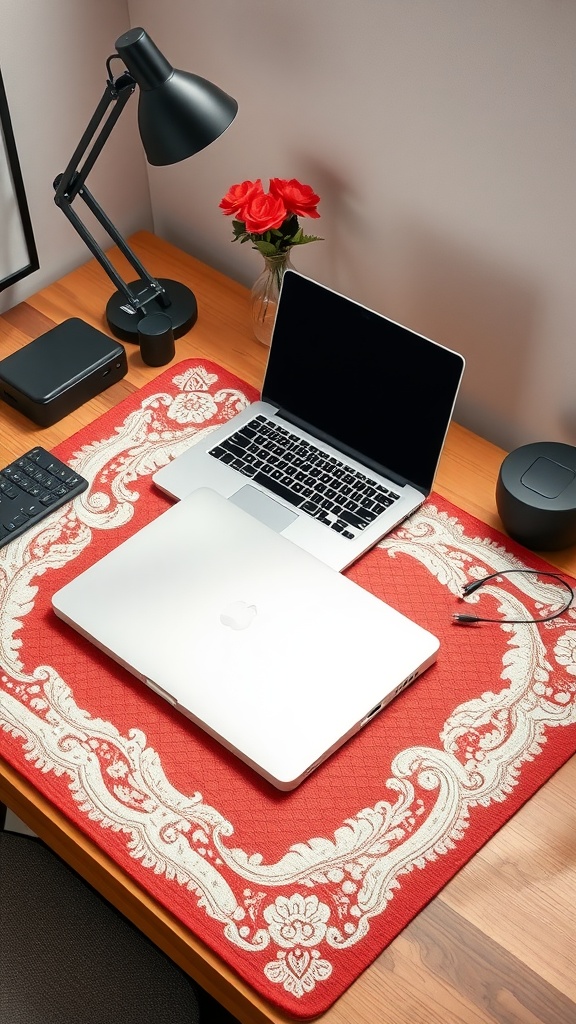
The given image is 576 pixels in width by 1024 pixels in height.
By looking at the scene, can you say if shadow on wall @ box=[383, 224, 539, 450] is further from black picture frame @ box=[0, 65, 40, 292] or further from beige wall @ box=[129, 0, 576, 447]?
black picture frame @ box=[0, 65, 40, 292]

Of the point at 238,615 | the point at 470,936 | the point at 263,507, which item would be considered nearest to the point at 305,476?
the point at 263,507

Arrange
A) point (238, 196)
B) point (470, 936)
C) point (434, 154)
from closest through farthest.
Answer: point (470, 936) < point (434, 154) < point (238, 196)

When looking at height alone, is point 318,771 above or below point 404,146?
below

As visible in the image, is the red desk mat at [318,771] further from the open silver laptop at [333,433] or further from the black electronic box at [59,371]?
the black electronic box at [59,371]

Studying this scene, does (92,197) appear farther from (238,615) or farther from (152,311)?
(238,615)

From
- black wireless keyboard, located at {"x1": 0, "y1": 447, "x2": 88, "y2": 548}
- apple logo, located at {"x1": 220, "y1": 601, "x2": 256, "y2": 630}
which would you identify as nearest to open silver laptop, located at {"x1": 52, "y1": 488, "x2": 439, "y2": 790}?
apple logo, located at {"x1": 220, "y1": 601, "x2": 256, "y2": 630}

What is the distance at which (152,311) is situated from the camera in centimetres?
155

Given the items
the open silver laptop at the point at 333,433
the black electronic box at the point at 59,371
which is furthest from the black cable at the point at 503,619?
the black electronic box at the point at 59,371

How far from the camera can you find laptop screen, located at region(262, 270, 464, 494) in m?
1.26

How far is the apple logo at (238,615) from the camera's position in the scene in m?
1.17

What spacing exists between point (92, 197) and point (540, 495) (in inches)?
29.5

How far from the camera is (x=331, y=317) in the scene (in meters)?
1.32

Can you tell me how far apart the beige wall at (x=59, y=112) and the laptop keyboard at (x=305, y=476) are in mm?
483

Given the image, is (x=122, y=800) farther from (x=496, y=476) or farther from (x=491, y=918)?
(x=496, y=476)
